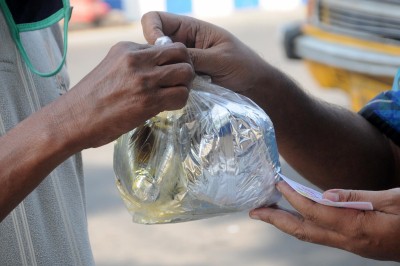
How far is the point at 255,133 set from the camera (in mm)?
1688

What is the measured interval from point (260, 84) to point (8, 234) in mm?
778

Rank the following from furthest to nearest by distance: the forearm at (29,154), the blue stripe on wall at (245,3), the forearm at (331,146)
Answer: the blue stripe on wall at (245,3) < the forearm at (331,146) < the forearm at (29,154)

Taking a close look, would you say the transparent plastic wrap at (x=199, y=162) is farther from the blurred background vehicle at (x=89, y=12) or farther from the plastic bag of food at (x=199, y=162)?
the blurred background vehicle at (x=89, y=12)

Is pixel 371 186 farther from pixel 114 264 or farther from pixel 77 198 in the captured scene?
pixel 114 264

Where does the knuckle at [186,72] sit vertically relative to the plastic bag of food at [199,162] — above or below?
above

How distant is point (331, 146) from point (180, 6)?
596 inches

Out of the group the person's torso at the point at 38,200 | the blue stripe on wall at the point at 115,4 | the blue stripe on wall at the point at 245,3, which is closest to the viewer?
the person's torso at the point at 38,200

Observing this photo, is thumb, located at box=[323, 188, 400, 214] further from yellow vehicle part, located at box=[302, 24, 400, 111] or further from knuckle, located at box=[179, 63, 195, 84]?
yellow vehicle part, located at box=[302, 24, 400, 111]

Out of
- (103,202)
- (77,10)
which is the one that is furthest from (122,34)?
(103,202)

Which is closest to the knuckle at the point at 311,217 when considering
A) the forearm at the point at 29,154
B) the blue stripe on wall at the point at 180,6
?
the forearm at the point at 29,154

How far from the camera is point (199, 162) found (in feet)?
5.45

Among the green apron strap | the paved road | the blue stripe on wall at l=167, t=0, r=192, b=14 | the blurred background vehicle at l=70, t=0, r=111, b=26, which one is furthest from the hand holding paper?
the blue stripe on wall at l=167, t=0, r=192, b=14

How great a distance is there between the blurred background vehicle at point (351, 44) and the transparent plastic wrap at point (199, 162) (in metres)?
3.04

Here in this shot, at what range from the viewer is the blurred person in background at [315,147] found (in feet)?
5.66
